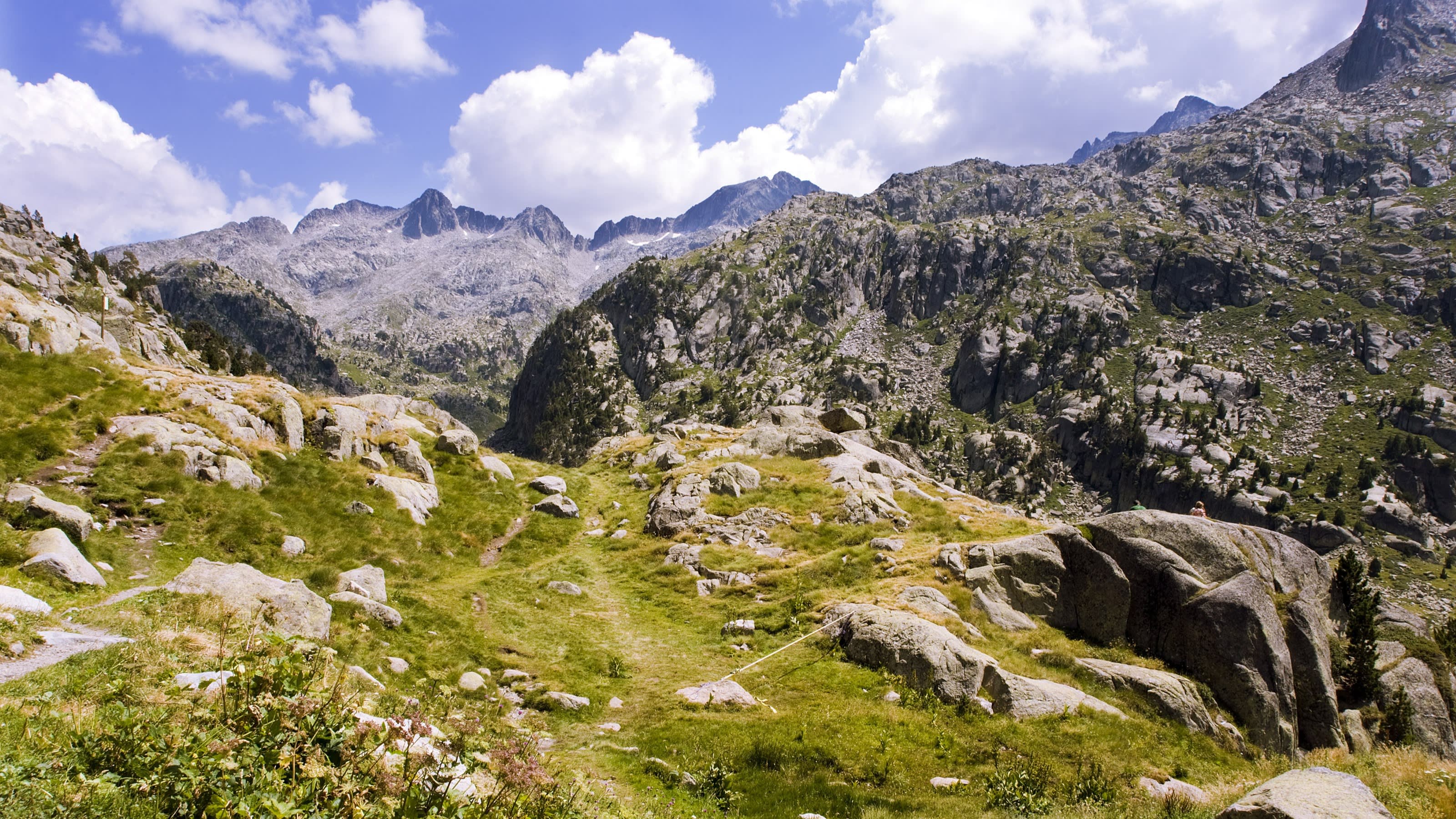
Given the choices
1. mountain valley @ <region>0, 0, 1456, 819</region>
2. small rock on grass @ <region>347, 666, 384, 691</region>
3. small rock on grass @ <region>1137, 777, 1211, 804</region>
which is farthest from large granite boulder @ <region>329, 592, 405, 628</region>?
small rock on grass @ <region>1137, 777, 1211, 804</region>

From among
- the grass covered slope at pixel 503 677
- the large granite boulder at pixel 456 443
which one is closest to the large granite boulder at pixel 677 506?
the grass covered slope at pixel 503 677

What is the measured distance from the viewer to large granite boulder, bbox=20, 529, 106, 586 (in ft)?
47.4

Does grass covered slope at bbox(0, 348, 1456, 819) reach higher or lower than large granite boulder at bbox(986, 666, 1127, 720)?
higher

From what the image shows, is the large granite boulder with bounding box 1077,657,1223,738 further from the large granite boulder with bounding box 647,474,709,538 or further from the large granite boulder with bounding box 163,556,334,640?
the large granite boulder with bounding box 163,556,334,640

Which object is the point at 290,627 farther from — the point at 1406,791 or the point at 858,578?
the point at 1406,791

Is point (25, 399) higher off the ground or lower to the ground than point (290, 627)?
higher

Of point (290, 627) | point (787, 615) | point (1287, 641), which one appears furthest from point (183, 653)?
point (1287, 641)

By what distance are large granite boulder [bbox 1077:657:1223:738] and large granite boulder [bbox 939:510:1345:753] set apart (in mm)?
2094

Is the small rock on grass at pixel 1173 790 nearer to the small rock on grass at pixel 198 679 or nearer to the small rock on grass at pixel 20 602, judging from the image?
the small rock on grass at pixel 198 679

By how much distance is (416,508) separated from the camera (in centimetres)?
3083

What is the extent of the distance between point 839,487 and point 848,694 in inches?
822

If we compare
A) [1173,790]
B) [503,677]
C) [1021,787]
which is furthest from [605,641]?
[1173,790]

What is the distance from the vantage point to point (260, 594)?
50.4 feet

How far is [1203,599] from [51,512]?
1471 inches
